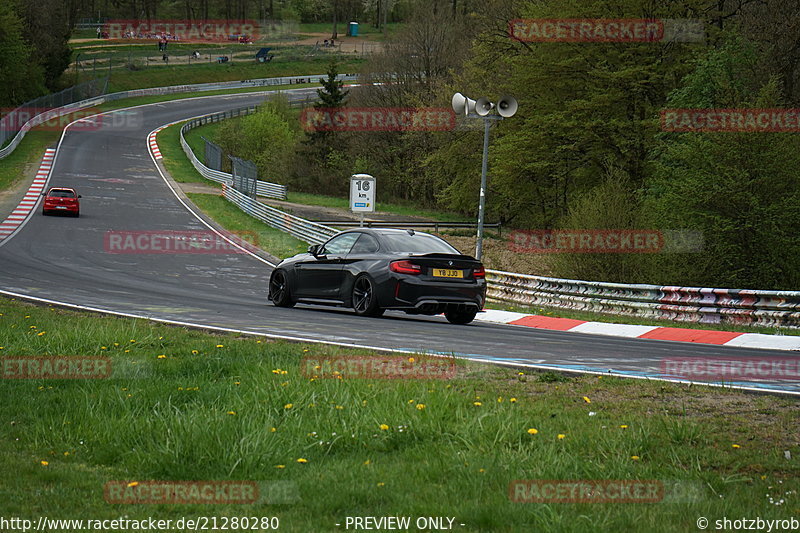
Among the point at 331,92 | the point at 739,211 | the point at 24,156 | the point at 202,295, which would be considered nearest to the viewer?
the point at 202,295

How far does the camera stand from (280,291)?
17.2 m

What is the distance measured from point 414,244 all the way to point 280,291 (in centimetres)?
342

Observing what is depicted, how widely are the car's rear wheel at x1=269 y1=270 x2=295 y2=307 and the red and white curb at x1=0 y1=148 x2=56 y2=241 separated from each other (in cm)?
1831

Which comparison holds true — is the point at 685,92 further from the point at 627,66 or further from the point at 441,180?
the point at 441,180

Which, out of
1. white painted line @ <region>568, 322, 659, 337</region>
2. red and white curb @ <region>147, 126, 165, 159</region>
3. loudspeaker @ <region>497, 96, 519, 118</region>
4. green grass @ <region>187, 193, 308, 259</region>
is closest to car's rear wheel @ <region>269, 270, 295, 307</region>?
white painted line @ <region>568, 322, 659, 337</region>

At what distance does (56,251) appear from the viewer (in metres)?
29.0

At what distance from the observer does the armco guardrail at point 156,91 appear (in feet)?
226

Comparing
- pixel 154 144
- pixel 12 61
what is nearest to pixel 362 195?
pixel 154 144

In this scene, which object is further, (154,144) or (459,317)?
(154,144)

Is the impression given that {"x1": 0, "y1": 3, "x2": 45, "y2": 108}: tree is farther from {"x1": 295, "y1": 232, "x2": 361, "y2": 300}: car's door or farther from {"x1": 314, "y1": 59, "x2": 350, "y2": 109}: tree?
{"x1": 295, "y1": 232, "x2": 361, "y2": 300}: car's door

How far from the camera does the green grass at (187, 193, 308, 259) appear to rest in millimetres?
34156

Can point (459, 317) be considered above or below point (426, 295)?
below

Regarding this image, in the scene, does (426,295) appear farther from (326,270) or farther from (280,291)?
(280,291)

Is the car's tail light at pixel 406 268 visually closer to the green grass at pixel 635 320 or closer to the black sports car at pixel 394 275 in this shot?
the black sports car at pixel 394 275
